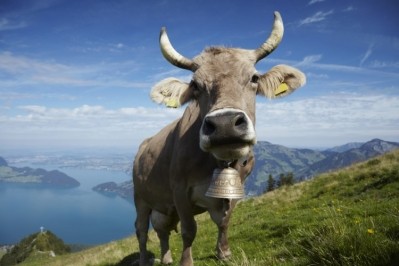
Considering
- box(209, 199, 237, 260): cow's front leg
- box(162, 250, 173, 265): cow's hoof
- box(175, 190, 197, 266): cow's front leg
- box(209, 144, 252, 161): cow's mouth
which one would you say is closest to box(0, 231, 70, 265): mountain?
box(162, 250, 173, 265): cow's hoof

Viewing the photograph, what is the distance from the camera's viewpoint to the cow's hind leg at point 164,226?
8742 mm

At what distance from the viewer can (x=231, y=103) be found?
14.9 feet

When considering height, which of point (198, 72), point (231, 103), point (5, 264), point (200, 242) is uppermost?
point (198, 72)

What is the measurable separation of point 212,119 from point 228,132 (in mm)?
249

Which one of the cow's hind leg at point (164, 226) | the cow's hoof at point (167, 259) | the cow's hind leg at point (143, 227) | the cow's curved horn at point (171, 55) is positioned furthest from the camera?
the cow's hind leg at point (143, 227)

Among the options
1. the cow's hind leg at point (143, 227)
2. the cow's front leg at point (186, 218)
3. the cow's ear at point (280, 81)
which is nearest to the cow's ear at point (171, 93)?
the cow's ear at point (280, 81)

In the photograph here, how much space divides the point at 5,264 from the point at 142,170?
64.1 meters

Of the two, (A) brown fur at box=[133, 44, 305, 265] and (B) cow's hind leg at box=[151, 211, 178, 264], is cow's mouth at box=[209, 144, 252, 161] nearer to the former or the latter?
(A) brown fur at box=[133, 44, 305, 265]

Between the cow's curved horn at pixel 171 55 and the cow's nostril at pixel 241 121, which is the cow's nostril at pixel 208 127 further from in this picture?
the cow's curved horn at pixel 171 55

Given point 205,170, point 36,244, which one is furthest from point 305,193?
point 36,244

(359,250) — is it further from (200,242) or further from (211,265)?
(200,242)

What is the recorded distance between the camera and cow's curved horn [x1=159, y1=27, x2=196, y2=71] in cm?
593

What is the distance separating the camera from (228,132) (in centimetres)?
401

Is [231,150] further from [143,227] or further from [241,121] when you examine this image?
[143,227]
